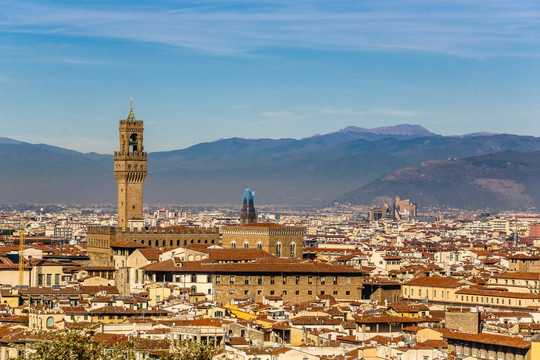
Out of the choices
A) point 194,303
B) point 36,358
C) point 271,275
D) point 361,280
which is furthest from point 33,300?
point 36,358

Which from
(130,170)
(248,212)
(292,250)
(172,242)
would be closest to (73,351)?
(292,250)

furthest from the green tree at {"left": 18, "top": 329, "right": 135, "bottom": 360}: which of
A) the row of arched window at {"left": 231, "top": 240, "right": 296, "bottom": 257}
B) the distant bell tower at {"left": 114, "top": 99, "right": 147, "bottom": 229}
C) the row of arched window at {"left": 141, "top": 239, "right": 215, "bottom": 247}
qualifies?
the distant bell tower at {"left": 114, "top": 99, "right": 147, "bottom": 229}

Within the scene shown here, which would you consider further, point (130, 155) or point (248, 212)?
point (248, 212)

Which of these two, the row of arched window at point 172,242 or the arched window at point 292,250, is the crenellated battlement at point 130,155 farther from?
the arched window at point 292,250

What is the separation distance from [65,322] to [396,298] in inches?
1022

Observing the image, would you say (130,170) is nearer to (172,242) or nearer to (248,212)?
(172,242)

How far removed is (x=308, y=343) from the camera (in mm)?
45531

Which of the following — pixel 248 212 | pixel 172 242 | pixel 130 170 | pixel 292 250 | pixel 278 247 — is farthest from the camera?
pixel 248 212

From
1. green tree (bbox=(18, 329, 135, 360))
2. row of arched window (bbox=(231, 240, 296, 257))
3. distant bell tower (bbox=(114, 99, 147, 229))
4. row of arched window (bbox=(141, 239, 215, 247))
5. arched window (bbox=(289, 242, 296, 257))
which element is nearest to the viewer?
green tree (bbox=(18, 329, 135, 360))

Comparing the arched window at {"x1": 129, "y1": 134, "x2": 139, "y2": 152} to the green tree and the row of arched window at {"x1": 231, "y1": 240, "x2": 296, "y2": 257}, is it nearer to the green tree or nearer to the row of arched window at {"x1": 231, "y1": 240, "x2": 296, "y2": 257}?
the row of arched window at {"x1": 231, "y1": 240, "x2": 296, "y2": 257}

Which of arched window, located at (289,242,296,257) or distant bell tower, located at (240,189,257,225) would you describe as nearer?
arched window, located at (289,242,296,257)

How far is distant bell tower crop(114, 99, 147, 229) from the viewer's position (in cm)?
9675

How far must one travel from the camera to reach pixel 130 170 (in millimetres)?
97562

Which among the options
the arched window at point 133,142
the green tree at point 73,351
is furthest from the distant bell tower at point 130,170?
the green tree at point 73,351
